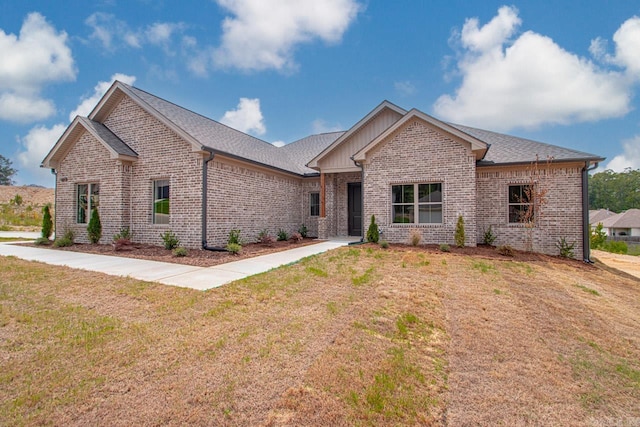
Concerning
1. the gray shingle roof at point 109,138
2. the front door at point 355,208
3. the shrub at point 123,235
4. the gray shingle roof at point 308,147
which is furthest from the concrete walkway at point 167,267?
the gray shingle roof at point 308,147

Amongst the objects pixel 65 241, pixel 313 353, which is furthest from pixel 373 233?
pixel 65 241

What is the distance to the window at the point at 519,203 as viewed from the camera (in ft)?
35.9

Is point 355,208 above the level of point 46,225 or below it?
above

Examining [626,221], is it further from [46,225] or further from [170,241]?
[46,225]

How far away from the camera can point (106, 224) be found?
11.3m

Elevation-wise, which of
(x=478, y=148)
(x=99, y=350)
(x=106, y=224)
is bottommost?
(x=99, y=350)

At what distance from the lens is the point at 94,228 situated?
36.9 ft

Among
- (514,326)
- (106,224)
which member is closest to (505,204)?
(514,326)

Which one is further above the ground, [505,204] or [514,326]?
[505,204]

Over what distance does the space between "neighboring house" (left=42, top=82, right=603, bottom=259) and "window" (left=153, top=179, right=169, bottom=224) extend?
48 mm

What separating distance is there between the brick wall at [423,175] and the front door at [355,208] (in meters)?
2.85

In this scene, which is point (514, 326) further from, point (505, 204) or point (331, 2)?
point (331, 2)

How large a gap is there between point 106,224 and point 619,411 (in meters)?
13.7

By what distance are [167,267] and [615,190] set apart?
96.5m
